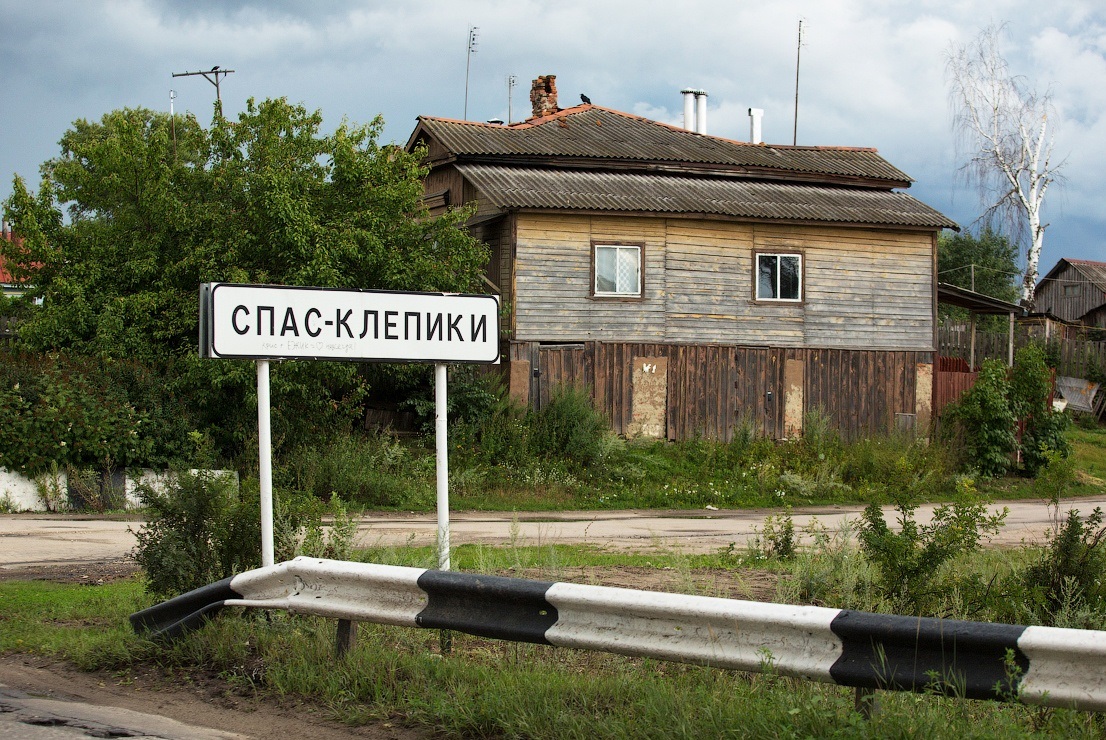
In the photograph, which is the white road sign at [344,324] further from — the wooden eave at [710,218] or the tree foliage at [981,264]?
the tree foliage at [981,264]

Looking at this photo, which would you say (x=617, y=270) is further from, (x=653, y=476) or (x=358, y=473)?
(x=358, y=473)

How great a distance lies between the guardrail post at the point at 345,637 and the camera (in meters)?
6.20

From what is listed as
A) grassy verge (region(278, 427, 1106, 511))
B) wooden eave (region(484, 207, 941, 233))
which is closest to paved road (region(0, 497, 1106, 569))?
grassy verge (region(278, 427, 1106, 511))

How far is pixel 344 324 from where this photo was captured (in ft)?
23.6

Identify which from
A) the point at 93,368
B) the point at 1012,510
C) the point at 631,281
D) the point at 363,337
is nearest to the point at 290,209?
the point at 93,368

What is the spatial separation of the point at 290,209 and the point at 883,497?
13.3 m

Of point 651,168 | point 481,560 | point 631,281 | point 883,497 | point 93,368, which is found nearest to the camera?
point 481,560

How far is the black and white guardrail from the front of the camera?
4.41 m

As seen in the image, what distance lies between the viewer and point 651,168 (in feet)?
88.7

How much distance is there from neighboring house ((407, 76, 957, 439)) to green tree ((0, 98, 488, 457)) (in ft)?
9.53

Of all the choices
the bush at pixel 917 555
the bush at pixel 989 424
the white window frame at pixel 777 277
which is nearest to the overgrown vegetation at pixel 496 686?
the bush at pixel 917 555

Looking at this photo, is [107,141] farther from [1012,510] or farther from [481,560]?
[1012,510]

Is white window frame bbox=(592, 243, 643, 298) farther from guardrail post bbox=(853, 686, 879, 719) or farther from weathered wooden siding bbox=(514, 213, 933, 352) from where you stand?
guardrail post bbox=(853, 686, 879, 719)

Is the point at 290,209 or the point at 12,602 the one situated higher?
the point at 290,209
